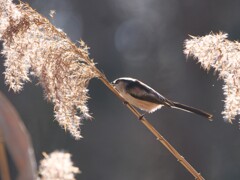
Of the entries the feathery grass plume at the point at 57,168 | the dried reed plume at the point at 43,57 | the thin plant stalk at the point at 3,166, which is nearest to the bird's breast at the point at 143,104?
the dried reed plume at the point at 43,57

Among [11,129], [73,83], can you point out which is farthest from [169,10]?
[11,129]

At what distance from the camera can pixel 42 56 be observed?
135 cm

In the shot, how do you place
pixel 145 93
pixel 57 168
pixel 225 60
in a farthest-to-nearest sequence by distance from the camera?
pixel 145 93
pixel 225 60
pixel 57 168

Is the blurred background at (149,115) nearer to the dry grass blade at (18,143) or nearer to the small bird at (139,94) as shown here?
the small bird at (139,94)

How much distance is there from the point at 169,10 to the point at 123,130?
2.23m

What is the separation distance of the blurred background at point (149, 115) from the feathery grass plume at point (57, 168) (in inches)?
213

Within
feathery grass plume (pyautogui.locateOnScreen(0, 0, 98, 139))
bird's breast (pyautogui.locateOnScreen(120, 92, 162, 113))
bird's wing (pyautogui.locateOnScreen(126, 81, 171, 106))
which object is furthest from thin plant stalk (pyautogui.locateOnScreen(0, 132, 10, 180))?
bird's breast (pyautogui.locateOnScreen(120, 92, 162, 113))

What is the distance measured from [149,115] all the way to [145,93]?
493cm

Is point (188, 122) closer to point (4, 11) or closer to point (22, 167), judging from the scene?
point (4, 11)

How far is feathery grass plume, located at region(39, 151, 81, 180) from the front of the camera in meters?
0.95

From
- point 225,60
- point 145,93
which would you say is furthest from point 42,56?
point 145,93

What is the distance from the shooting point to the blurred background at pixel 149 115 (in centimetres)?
702

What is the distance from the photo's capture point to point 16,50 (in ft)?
4.45

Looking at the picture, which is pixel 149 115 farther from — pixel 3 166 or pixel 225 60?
pixel 3 166
